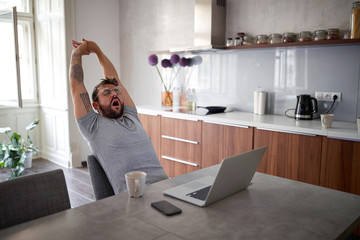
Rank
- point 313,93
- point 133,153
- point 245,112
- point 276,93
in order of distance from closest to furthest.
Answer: point 133,153, point 313,93, point 276,93, point 245,112

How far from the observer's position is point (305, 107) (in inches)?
118

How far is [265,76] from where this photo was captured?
344 centimetres

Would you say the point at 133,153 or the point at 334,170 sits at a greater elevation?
the point at 133,153

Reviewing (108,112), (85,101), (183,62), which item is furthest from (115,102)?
(183,62)

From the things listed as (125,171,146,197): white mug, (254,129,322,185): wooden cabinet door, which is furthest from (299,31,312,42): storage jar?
(125,171,146,197): white mug

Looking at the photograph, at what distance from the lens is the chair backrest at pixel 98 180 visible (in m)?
1.85

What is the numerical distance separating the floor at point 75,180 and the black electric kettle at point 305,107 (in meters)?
2.21

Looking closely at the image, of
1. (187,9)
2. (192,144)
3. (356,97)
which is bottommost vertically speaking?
(192,144)

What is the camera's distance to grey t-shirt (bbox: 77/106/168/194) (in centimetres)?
187

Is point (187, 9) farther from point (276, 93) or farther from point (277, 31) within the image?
point (276, 93)

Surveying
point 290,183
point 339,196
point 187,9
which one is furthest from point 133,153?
point 187,9

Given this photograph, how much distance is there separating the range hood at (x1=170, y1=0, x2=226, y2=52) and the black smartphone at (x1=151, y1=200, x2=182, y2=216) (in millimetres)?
2424

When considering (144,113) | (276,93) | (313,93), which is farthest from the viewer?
(144,113)

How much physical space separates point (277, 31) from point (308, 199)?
2.29 metres
